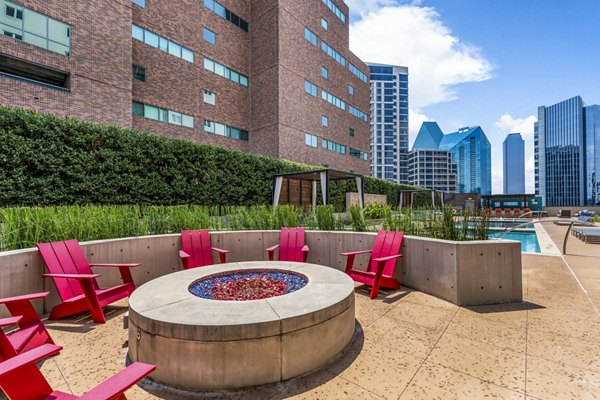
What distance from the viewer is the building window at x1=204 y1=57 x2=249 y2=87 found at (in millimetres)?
20161

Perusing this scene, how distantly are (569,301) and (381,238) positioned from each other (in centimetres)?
273

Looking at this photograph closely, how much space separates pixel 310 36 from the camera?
82.1ft

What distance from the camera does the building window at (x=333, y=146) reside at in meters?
26.7

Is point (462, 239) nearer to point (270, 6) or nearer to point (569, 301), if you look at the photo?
point (569, 301)

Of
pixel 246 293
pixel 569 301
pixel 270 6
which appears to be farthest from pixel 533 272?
pixel 270 6

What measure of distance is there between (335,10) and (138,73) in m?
21.0

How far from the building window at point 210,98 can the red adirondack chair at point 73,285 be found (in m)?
18.0

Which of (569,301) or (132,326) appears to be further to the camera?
(569,301)

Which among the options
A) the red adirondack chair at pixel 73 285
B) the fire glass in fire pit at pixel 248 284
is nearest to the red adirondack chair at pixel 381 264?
the fire glass in fire pit at pixel 248 284

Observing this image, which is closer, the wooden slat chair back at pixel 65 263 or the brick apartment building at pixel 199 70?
the wooden slat chair back at pixel 65 263

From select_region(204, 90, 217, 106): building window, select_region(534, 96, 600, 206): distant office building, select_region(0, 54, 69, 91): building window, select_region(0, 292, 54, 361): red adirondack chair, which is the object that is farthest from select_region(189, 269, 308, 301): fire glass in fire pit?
select_region(534, 96, 600, 206): distant office building

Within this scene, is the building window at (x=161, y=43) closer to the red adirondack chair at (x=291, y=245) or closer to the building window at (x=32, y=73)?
the building window at (x=32, y=73)

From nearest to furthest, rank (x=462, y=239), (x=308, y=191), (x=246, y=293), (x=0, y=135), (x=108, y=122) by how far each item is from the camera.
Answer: (x=246, y=293) < (x=462, y=239) < (x=0, y=135) < (x=108, y=122) < (x=308, y=191)

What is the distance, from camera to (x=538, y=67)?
10.0 m
